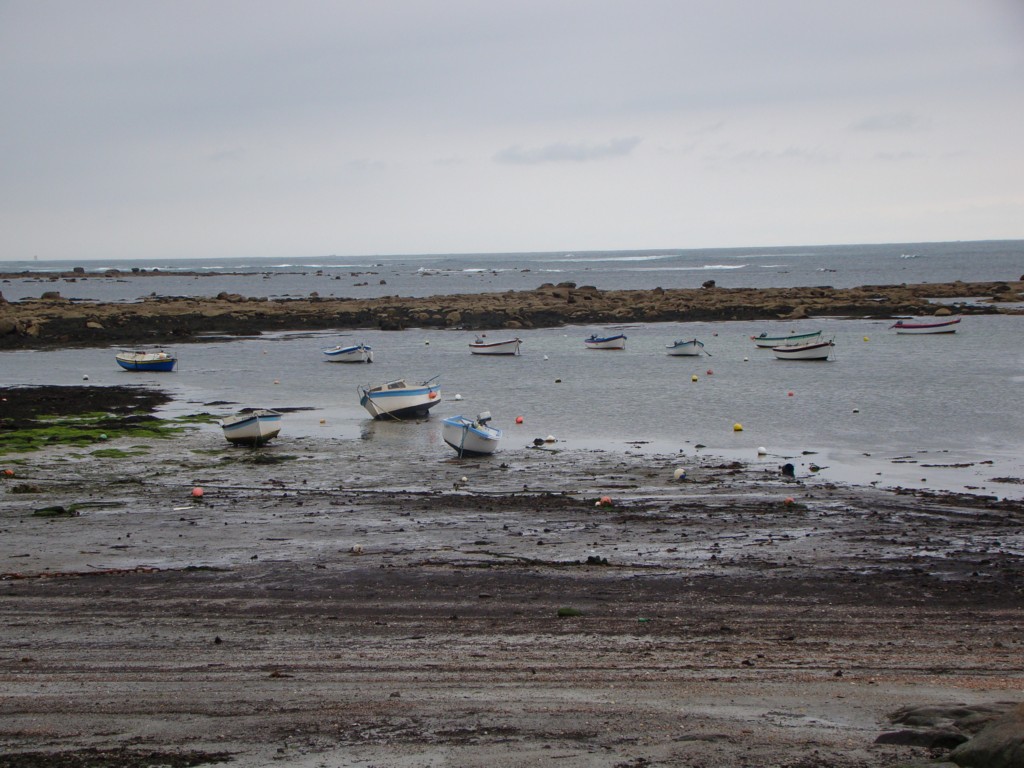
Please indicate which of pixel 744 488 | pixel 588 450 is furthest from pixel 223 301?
pixel 744 488

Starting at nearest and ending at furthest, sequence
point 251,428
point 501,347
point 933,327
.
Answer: point 251,428
point 501,347
point 933,327

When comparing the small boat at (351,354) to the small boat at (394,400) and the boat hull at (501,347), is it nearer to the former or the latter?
the boat hull at (501,347)

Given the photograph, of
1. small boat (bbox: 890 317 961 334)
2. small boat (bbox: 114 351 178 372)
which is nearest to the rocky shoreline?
small boat (bbox: 890 317 961 334)

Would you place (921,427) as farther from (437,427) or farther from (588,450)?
(437,427)

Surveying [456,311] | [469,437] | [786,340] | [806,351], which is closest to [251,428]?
[469,437]

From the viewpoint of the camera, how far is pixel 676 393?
4028 cm

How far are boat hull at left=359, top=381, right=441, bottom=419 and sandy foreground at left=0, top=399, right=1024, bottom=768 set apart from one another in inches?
472

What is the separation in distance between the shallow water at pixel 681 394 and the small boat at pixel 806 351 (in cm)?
50

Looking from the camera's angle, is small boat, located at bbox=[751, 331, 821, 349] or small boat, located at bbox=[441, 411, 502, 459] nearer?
small boat, located at bbox=[441, 411, 502, 459]

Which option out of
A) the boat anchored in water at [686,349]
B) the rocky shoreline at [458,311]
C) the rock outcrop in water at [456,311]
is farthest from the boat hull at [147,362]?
the boat anchored in water at [686,349]

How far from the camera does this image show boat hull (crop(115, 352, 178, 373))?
160 feet

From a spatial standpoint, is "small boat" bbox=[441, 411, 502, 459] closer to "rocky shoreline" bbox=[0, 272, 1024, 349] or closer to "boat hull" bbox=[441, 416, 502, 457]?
"boat hull" bbox=[441, 416, 502, 457]

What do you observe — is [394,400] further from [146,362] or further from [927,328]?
[927,328]

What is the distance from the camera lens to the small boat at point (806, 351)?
51.4 m
